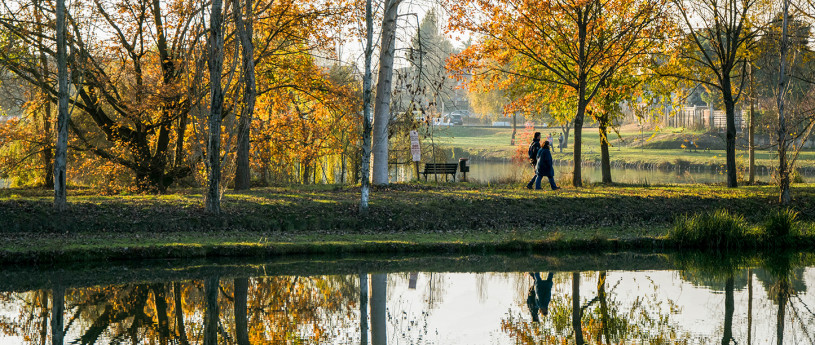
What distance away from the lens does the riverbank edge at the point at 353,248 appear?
1461 centimetres

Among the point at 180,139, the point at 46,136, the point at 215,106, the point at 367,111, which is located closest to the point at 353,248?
the point at 367,111

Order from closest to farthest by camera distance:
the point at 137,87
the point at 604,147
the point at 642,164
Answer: the point at 137,87 < the point at 604,147 < the point at 642,164

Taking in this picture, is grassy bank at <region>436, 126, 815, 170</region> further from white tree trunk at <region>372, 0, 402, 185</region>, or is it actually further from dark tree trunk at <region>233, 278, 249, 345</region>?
dark tree trunk at <region>233, 278, 249, 345</region>

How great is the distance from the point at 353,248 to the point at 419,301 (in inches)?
175

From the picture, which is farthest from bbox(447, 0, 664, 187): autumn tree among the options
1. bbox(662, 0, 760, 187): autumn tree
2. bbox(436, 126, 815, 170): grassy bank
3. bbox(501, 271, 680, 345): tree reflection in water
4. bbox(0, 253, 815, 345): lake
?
bbox(436, 126, 815, 170): grassy bank

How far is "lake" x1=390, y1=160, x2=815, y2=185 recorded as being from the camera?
34584 millimetres

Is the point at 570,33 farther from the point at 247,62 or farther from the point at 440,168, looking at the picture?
the point at 247,62

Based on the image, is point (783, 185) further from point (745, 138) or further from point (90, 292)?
point (745, 138)

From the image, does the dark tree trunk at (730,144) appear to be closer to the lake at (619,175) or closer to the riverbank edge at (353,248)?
the lake at (619,175)

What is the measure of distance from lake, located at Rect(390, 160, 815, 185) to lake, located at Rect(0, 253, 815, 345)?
55.5 feet

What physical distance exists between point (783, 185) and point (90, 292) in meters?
18.8

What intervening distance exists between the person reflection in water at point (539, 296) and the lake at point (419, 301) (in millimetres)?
34

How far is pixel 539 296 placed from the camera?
11742 mm

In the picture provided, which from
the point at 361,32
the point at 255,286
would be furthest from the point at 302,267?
the point at 361,32
